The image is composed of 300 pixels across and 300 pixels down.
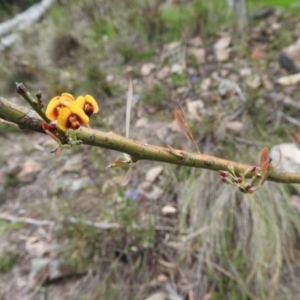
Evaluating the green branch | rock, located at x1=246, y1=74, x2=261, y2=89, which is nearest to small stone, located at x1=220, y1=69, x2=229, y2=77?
rock, located at x1=246, y1=74, x2=261, y2=89

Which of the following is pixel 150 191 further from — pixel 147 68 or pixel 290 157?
pixel 147 68

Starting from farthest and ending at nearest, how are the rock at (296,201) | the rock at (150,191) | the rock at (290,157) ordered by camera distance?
the rock at (150,191), the rock at (296,201), the rock at (290,157)

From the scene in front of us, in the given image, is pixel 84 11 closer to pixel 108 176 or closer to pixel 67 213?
pixel 108 176

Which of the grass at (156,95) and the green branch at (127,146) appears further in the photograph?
the grass at (156,95)

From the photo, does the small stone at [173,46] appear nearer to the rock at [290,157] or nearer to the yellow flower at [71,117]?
the rock at [290,157]

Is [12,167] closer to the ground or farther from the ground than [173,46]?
closer to the ground

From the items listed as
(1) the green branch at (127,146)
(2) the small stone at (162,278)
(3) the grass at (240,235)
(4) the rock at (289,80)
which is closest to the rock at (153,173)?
(3) the grass at (240,235)

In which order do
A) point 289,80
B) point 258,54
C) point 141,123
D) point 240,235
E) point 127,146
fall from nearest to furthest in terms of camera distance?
point 127,146 < point 240,235 < point 289,80 < point 141,123 < point 258,54

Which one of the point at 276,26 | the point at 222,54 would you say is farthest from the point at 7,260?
the point at 276,26
